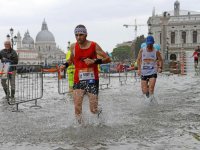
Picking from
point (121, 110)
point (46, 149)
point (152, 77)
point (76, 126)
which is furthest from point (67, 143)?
point (152, 77)

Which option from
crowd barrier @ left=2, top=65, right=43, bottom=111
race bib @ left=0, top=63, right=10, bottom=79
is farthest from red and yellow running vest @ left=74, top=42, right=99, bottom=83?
race bib @ left=0, top=63, right=10, bottom=79

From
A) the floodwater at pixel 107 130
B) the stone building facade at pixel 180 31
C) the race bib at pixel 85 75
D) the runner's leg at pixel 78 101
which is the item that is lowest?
the floodwater at pixel 107 130

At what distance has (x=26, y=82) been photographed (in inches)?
422

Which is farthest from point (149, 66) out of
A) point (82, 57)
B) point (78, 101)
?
point (78, 101)

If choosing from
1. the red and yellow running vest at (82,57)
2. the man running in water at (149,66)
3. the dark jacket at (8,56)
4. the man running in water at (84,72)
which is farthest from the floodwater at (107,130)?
the dark jacket at (8,56)

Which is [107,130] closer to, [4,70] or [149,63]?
[149,63]

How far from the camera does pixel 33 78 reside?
36.5 ft

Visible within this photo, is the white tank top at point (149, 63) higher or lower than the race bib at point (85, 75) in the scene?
higher

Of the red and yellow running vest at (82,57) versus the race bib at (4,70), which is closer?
the red and yellow running vest at (82,57)

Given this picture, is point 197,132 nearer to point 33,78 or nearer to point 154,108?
point 154,108

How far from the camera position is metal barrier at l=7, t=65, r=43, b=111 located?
1044 cm

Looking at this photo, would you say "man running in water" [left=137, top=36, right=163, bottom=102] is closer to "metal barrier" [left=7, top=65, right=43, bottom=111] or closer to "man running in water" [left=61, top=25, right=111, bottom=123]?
"metal barrier" [left=7, top=65, right=43, bottom=111]

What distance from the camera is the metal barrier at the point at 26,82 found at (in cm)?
1044

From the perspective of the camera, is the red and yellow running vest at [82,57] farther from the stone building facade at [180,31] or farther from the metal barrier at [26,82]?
the stone building facade at [180,31]
